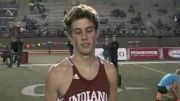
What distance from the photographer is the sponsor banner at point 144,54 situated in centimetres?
2820

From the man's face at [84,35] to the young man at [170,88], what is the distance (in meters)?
3.92

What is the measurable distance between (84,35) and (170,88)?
14.5 ft

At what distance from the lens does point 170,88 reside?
7.04 metres

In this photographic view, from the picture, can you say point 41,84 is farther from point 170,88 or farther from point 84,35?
point 84,35

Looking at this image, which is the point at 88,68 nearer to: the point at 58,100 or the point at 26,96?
the point at 58,100

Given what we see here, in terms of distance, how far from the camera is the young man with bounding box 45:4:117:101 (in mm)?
2916

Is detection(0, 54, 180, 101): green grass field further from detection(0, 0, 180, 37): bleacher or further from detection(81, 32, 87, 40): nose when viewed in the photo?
detection(0, 0, 180, 37): bleacher

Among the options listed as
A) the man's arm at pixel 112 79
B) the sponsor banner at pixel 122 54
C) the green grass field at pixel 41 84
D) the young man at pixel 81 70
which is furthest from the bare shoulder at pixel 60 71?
the sponsor banner at pixel 122 54

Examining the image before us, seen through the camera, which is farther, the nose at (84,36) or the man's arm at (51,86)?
the man's arm at (51,86)

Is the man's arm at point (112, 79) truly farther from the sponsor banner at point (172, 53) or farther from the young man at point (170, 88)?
the sponsor banner at point (172, 53)

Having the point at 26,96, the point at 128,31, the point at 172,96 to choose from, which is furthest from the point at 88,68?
the point at 128,31

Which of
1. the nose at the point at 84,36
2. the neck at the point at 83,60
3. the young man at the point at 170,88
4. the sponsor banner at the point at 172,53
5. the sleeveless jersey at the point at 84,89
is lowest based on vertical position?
the sponsor banner at the point at 172,53

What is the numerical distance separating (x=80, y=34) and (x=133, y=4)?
48381 millimetres

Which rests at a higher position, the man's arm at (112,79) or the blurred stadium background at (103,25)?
the man's arm at (112,79)
